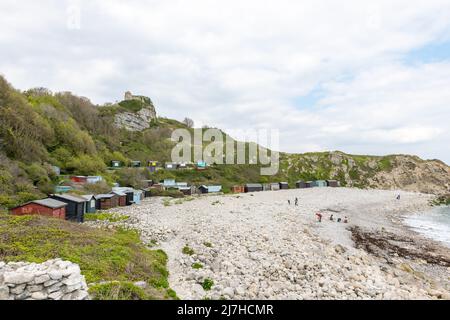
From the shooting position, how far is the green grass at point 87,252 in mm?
12797

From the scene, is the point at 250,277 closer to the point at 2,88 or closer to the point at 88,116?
the point at 2,88

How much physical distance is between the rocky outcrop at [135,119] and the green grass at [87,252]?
354 ft

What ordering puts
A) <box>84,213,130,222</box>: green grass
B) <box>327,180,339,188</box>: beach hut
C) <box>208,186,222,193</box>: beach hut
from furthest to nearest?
<box>327,180,339,188</box>: beach hut < <box>208,186,222,193</box>: beach hut < <box>84,213,130,222</box>: green grass

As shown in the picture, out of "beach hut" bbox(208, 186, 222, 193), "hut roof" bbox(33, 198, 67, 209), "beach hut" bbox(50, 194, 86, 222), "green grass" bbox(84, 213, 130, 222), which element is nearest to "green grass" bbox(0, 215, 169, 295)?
"hut roof" bbox(33, 198, 67, 209)

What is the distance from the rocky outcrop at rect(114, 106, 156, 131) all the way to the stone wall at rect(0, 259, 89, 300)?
386 ft

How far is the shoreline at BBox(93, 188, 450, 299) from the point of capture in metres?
14.0

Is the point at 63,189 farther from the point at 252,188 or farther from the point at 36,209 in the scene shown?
the point at 252,188

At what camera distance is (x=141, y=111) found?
135500 millimetres

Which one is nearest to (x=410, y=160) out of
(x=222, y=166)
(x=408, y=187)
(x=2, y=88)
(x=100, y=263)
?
(x=408, y=187)

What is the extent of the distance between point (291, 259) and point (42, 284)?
47.8 ft

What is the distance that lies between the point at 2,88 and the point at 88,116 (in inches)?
2057

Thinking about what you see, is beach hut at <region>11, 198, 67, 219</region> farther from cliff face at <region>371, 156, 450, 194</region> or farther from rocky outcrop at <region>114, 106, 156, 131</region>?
cliff face at <region>371, 156, 450, 194</region>

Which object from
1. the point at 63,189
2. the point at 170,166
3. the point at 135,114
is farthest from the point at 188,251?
the point at 135,114

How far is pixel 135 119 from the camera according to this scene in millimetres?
127625
